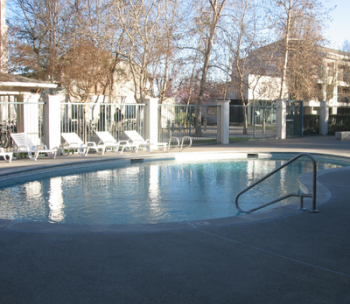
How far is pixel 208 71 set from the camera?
26344mm

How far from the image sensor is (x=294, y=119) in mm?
26141

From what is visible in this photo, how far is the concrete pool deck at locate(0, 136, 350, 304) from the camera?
324cm

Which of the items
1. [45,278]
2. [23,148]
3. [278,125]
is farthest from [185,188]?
[278,125]

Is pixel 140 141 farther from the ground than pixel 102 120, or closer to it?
closer to it

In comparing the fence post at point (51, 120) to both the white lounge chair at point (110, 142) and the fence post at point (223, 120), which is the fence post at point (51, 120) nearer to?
the white lounge chair at point (110, 142)

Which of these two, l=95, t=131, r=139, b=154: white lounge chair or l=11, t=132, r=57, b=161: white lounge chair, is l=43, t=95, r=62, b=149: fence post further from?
l=95, t=131, r=139, b=154: white lounge chair

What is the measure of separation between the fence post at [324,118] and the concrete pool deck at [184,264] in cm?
2481

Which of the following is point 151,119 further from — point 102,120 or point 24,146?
point 24,146

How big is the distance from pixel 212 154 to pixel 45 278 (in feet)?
40.7

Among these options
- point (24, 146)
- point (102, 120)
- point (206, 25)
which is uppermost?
point (206, 25)

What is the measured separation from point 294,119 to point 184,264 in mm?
23946

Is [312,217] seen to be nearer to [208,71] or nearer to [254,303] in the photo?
[254,303]

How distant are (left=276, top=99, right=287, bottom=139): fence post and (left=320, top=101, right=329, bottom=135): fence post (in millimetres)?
4899

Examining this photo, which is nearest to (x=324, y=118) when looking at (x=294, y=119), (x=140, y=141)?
(x=294, y=119)
